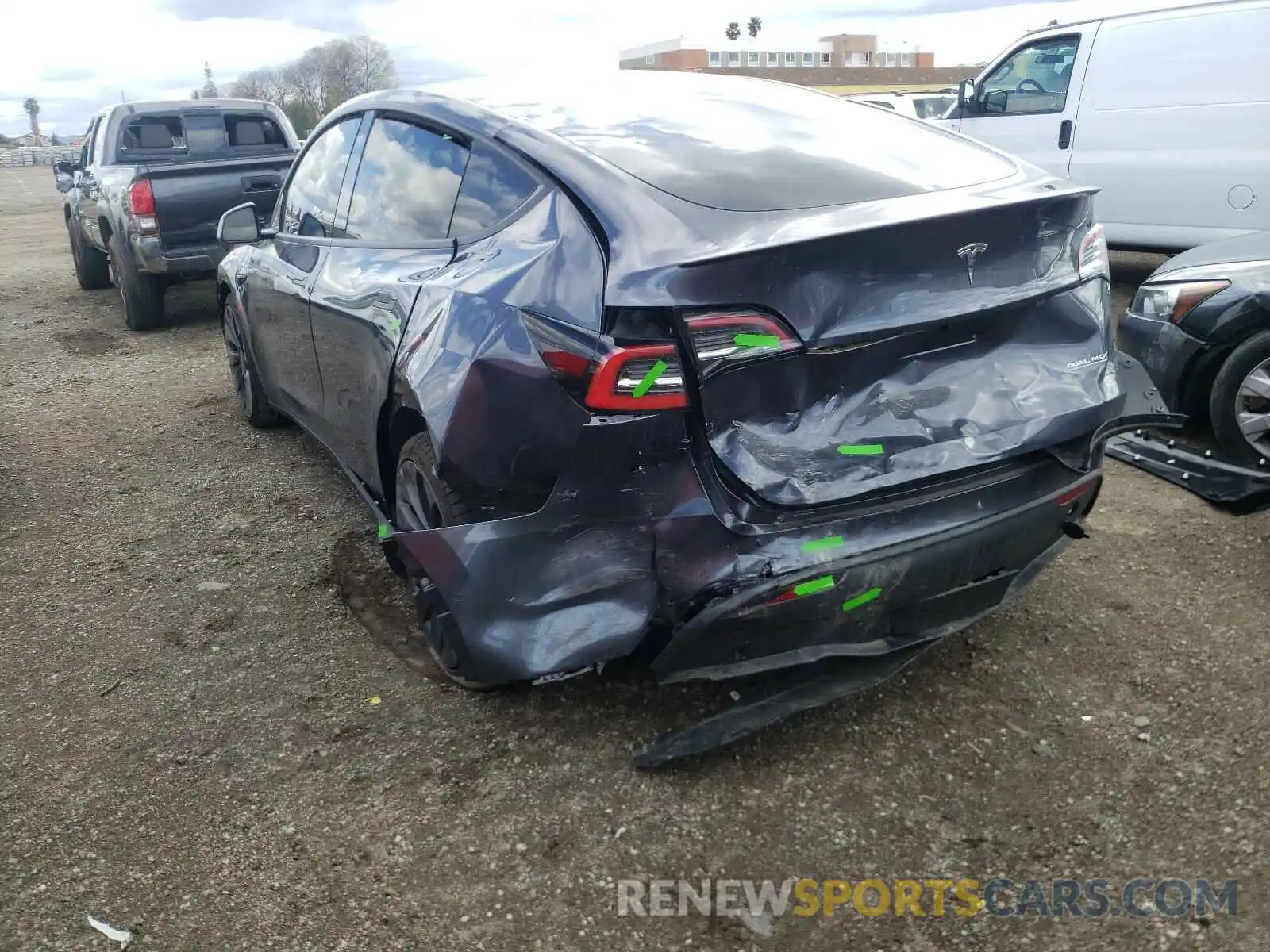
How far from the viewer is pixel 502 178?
280 cm

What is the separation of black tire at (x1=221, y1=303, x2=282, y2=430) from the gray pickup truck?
1404 mm

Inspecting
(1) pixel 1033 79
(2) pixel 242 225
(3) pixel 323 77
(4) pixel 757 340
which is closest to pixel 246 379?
(2) pixel 242 225

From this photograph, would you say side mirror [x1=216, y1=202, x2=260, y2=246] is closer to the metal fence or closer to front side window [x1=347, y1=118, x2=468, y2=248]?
front side window [x1=347, y1=118, x2=468, y2=248]

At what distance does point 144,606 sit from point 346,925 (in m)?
1.90

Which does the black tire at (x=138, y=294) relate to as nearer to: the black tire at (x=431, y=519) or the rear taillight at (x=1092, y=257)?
the black tire at (x=431, y=519)

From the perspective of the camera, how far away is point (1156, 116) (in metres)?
7.58

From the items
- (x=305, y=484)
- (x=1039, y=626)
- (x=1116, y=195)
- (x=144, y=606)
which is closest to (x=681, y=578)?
(x=1039, y=626)

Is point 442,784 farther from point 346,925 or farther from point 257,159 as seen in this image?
point 257,159

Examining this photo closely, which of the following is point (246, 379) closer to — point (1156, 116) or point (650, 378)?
point (650, 378)

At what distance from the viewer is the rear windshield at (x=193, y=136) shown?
370 inches

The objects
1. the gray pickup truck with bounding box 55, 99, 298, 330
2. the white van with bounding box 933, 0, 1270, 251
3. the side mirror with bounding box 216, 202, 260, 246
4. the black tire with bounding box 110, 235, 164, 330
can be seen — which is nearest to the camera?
the side mirror with bounding box 216, 202, 260, 246

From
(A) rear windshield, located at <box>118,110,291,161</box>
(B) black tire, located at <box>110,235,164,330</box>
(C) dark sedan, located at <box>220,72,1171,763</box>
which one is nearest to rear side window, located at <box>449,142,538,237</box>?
(C) dark sedan, located at <box>220,72,1171,763</box>

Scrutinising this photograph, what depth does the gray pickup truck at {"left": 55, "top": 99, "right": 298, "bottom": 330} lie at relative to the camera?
7996 millimetres

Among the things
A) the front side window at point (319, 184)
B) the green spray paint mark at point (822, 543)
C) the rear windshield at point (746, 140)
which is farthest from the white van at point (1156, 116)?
the green spray paint mark at point (822, 543)
